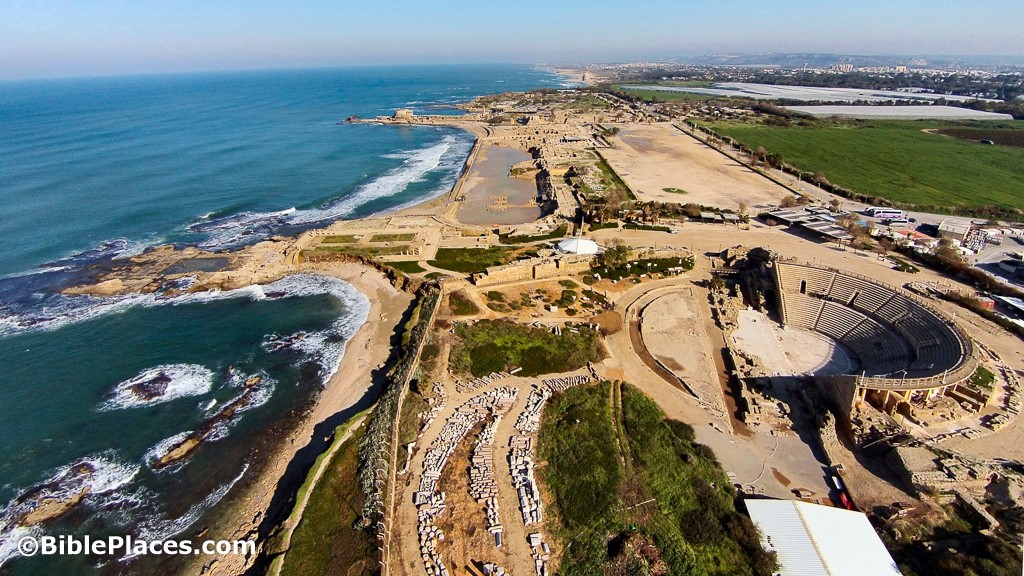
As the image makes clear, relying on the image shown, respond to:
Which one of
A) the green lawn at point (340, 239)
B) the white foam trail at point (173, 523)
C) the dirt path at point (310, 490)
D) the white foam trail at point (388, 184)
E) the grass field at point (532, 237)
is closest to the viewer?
the dirt path at point (310, 490)

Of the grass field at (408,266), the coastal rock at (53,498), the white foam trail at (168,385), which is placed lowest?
the coastal rock at (53,498)

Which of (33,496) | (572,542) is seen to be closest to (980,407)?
(572,542)

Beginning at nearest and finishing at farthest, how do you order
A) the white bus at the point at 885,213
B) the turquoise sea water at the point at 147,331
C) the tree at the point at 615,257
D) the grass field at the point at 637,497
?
the grass field at the point at 637,497, the turquoise sea water at the point at 147,331, the tree at the point at 615,257, the white bus at the point at 885,213

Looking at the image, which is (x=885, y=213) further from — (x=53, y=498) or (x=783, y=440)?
(x=53, y=498)

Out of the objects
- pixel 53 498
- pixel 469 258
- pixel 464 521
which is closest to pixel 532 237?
pixel 469 258

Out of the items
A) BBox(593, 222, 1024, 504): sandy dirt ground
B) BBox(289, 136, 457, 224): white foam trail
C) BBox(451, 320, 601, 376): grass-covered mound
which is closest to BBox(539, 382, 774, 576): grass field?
BBox(593, 222, 1024, 504): sandy dirt ground

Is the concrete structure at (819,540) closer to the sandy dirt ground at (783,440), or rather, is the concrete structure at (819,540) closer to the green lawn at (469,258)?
the sandy dirt ground at (783,440)

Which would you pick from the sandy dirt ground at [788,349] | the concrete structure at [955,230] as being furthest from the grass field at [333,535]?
the concrete structure at [955,230]
